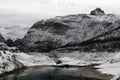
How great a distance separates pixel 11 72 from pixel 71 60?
55440 mm

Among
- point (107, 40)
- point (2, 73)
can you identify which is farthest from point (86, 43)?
point (2, 73)

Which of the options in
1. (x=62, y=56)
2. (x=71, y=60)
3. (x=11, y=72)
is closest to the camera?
(x=11, y=72)

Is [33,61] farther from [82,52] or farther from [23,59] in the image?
[82,52]

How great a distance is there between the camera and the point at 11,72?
106 m

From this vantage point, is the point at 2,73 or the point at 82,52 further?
the point at 82,52

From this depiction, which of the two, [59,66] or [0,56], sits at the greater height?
[0,56]

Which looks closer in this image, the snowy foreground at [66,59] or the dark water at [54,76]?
the dark water at [54,76]

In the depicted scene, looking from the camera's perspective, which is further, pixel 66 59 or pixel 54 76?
pixel 66 59

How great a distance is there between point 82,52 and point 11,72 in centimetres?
7394

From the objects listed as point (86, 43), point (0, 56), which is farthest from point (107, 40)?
point (0, 56)

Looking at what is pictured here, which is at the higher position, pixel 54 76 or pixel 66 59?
pixel 54 76

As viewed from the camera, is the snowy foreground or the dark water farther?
the snowy foreground

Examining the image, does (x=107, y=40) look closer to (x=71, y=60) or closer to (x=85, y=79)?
(x=71, y=60)

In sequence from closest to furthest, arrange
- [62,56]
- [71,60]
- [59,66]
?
1. [59,66]
2. [71,60]
3. [62,56]
